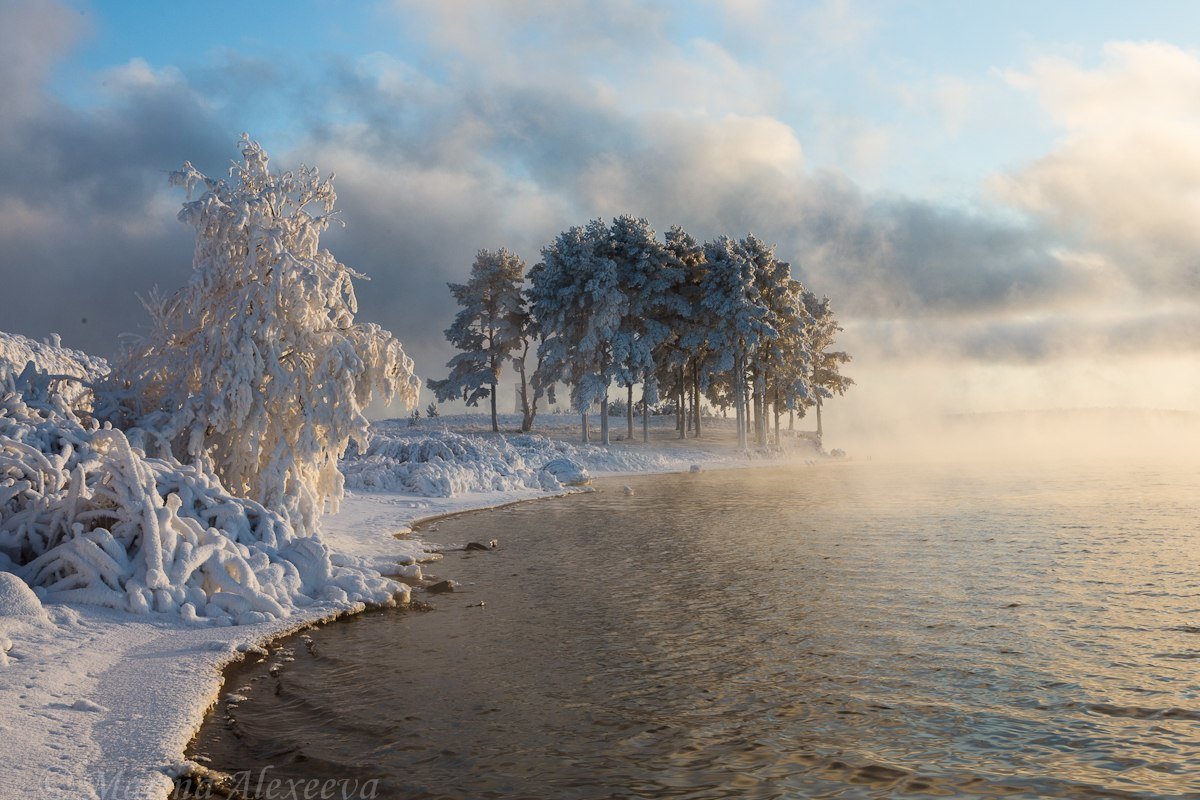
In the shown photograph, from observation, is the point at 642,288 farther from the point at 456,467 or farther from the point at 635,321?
the point at 456,467

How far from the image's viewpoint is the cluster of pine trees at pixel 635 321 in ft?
182

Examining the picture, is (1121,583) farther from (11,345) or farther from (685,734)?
(11,345)

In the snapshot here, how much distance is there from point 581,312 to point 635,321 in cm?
375

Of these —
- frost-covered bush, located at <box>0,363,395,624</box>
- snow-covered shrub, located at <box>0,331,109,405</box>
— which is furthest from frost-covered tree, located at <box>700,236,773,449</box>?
frost-covered bush, located at <box>0,363,395,624</box>

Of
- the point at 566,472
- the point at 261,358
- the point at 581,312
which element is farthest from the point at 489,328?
the point at 261,358

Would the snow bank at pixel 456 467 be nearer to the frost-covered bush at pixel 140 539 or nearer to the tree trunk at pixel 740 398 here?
the tree trunk at pixel 740 398

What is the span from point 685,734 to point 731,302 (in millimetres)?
50406

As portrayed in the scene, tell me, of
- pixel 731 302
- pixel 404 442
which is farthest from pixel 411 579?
pixel 731 302

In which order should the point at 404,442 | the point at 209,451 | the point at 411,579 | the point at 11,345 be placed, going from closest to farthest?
the point at 411,579
the point at 209,451
the point at 11,345
the point at 404,442

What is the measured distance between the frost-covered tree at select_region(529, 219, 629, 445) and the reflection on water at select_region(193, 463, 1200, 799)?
38.6 meters

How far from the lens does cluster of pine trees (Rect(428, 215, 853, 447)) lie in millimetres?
55594

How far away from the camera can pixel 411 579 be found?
13.9m

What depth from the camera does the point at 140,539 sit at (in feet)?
36.1

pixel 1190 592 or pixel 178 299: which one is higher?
pixel 178 299
